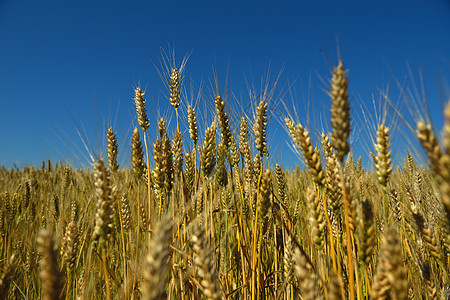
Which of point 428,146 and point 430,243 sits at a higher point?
point 428,146

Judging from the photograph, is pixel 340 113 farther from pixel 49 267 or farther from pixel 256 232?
pixel 49 267

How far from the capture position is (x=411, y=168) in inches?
152

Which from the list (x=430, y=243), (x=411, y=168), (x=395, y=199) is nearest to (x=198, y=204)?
(x=430, y=243)

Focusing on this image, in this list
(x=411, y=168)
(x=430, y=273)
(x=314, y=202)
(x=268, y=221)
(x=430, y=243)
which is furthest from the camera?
(x=411, y=168)

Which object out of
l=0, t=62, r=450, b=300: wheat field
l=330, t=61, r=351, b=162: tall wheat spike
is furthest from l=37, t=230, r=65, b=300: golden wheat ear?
l=330, t=61, r=351, b=162: tall wheat spike

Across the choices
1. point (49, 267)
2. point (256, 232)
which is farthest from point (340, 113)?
point (49, 267)

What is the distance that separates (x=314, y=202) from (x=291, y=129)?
2.50 feet

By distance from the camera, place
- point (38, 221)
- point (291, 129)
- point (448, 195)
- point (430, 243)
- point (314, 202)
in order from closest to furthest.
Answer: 1. point (448, 195)
2. point (314, 202)
3. point (430, 243)
4. point (291, 129)
5. point (38, 221)

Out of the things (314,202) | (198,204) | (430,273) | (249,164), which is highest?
(249,164)

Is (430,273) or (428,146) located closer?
(428,146)

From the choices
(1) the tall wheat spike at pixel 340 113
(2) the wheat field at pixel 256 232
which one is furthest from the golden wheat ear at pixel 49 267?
(1) the tall wheat spike at pixel 340 113

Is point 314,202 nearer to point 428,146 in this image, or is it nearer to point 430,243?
point 428,146

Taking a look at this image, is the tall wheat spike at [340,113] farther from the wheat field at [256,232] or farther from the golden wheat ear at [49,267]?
the golden wheat ear at [49,267]

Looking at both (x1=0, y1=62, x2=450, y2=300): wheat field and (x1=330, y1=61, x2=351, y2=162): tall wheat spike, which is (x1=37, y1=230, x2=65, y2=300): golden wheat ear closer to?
(x1=0, y1=62, x2=450, y2=300): wheat field
